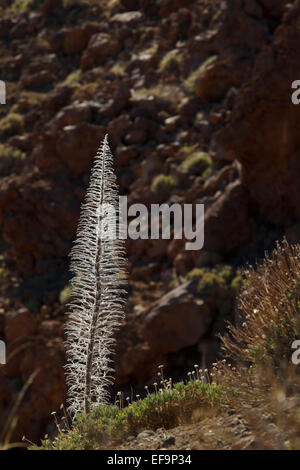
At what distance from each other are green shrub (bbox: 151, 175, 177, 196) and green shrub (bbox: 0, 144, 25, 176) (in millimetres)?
5609

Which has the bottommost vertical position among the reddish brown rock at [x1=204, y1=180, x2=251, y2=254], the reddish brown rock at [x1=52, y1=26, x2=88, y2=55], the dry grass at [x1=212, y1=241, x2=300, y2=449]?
the dry grass at [x1=212, y1=241, x2=300, y2=449]

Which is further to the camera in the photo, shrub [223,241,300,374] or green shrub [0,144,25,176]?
green shrub [0,144,25,176]

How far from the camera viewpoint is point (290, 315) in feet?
16.7

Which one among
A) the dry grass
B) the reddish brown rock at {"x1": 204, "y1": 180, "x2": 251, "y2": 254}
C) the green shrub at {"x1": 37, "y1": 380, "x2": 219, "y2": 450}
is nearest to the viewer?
the dry grass

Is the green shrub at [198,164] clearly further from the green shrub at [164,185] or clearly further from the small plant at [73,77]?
the small plant at [73,77]

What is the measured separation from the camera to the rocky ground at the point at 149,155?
41.2ft

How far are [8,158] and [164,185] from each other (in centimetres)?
627

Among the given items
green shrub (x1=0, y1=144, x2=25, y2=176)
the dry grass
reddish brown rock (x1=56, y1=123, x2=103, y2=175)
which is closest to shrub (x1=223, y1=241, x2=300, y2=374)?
the dry grass

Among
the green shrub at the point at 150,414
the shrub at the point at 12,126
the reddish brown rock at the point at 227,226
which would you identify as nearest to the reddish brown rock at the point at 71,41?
the shrub at the point at 12,126

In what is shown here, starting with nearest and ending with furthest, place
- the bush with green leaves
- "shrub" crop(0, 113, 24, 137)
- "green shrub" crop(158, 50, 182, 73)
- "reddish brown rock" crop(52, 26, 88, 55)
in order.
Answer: the bush with green leaves → "green shrub" crop(158, 50, 182, 73) → "shrub" crop(0, 113, 24, 137) → "reddish brown rock" crop(52, 26, 88, 55)

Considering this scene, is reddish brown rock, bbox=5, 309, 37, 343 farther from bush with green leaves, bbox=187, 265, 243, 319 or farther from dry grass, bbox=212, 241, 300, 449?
dry grass, bbox=212, 241, 300, 449

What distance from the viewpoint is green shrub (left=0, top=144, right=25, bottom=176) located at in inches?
792
